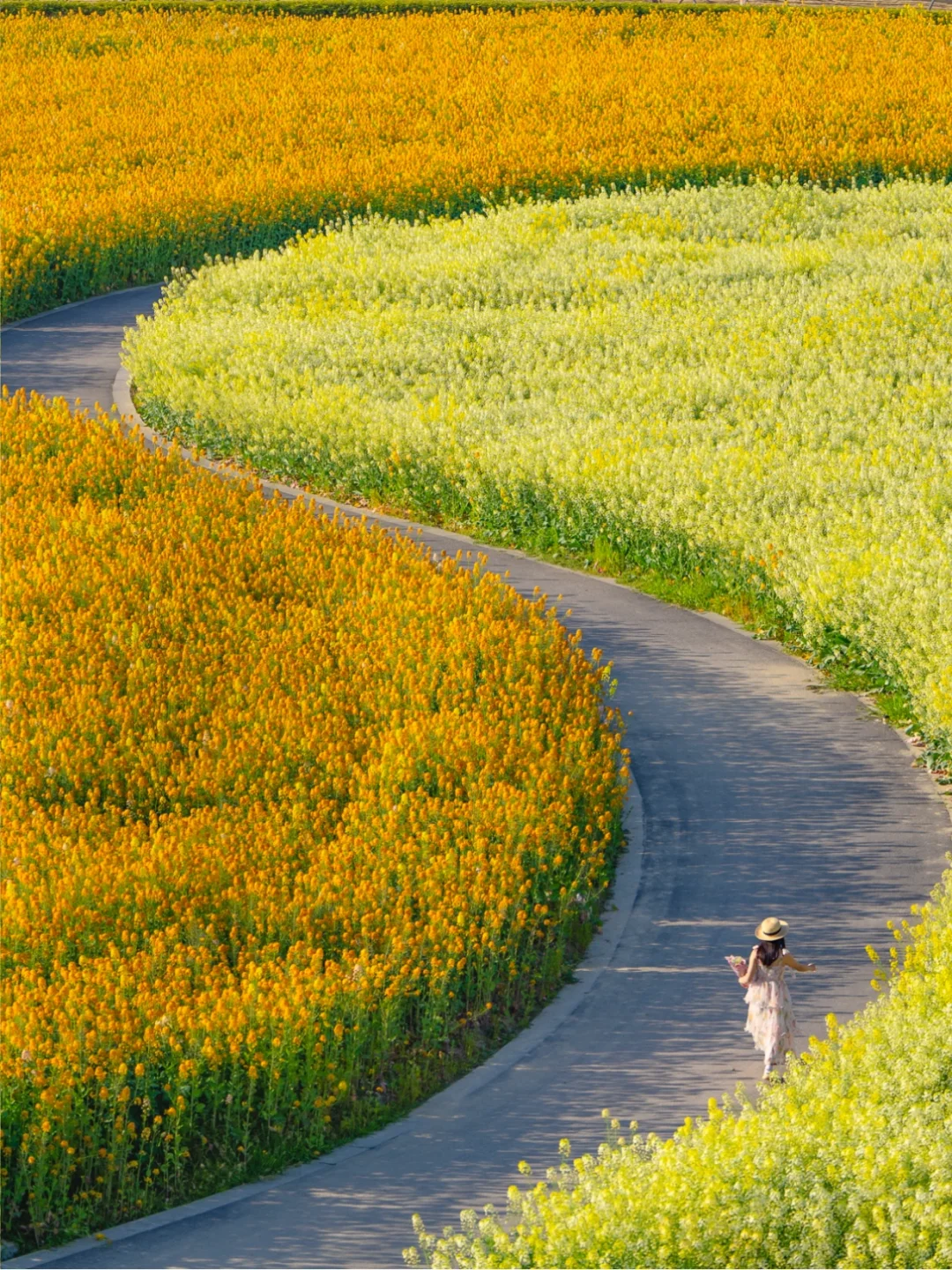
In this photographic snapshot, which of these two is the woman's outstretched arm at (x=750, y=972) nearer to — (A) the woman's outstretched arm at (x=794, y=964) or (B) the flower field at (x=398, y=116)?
(A) the woman's outstretched arm at (x=794, y=964)

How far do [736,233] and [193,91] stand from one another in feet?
54.8

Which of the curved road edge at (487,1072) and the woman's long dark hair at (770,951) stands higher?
the woman's long dark hair at (770,951)

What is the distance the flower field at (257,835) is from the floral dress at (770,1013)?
1.37 m

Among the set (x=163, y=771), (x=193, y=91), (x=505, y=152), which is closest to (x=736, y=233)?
(x=505, y=152)

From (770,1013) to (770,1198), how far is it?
2286 millimetres

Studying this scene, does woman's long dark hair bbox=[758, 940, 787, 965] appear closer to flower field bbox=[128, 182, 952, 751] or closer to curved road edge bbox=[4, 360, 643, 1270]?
curved road edge bbox=[4, 360, 643, 1270]

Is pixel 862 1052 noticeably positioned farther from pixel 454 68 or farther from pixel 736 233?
pixel 454 68

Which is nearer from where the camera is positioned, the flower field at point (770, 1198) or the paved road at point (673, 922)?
the flower field at point (770, 1198)

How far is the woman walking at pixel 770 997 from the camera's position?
377 inches

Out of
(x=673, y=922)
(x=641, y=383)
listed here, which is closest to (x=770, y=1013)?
(x=673, y=922)

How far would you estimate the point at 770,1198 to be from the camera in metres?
7.39

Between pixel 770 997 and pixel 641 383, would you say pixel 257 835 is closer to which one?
pixel 770 997

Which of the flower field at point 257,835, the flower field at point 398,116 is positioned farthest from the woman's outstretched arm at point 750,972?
the flower field at point 398,116

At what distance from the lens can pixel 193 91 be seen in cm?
4056
